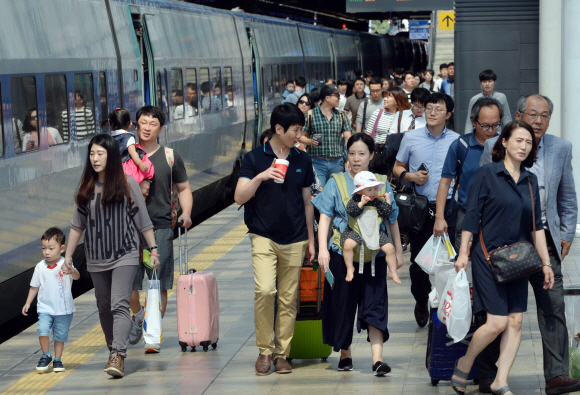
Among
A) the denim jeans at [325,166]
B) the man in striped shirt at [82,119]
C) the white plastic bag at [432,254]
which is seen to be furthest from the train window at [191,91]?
the white plastic bag at [432,254]

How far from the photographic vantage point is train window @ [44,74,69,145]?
892 centimetres

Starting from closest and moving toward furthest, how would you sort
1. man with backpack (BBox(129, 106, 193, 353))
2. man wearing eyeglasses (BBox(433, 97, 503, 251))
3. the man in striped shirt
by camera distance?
1. man wearing eyeglasses (BBox(433, 97, 503, 251))
2. man with backpack (BBox(129, 106, 193, 353))
3. the man in striped shirt

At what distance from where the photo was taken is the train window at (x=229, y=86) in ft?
54.5

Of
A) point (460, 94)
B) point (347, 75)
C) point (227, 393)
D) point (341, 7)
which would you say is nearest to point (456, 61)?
point (460, 94)

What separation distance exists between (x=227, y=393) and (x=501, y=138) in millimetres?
2201

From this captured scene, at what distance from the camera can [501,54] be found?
14.7m

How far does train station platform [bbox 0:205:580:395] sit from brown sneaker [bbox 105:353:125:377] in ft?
0.19

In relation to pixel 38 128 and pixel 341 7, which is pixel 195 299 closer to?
pixel 38 128

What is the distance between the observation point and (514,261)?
5184 millimetres

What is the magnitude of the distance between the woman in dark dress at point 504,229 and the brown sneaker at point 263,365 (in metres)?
1.36

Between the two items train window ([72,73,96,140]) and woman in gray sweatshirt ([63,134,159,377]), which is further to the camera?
train window ([72,73,96,140])

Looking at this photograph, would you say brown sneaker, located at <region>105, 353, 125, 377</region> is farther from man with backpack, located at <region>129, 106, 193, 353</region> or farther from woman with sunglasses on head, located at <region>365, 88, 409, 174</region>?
woman with sunglasses on head, located at <region>365, 88, 409, 174</region>

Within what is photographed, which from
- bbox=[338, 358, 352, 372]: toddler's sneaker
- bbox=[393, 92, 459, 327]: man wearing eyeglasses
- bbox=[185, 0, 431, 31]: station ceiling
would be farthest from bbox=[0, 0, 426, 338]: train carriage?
bbox=[185, 0, 431, 31]: station ceiling

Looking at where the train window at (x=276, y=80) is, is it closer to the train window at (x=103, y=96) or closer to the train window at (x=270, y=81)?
the train window at (x=270, y=81)
